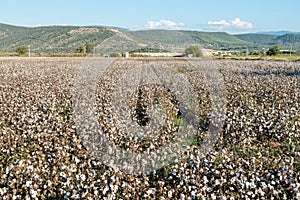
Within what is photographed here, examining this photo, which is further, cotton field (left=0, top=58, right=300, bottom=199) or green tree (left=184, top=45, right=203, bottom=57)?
green tree (left=184, top=45, right=203, bottom=57)

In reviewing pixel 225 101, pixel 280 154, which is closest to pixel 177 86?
pixel 225 101

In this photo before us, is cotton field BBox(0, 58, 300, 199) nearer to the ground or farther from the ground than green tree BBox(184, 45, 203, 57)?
nearer to the ground

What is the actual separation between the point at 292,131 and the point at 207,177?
416 centimetres

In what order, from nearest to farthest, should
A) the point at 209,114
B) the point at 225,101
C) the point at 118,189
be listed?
the point at 118,189 < the point at 209,114 < the point at 225,101

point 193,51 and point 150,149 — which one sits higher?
point 193,51

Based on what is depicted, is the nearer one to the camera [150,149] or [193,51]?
[150,149]

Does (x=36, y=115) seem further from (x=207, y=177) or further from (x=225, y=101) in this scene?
(x=225, y=101)

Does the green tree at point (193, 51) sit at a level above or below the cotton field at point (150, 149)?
above

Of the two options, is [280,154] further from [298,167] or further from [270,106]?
[270,106]

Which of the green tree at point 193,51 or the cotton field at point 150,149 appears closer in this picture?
the cotton field at point 150,149

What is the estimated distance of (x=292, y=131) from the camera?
9.30m

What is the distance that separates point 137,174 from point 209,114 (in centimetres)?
538

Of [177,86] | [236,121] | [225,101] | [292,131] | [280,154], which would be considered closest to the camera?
[280,154]

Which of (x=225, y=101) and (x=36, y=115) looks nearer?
(x=36, y=115)
